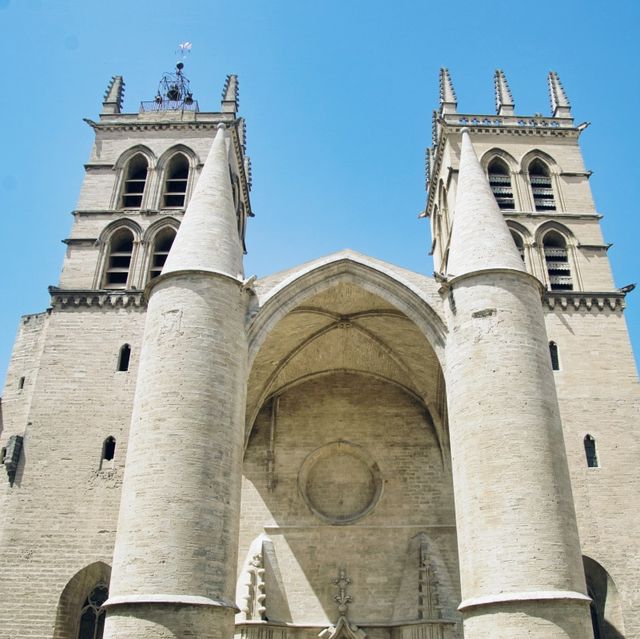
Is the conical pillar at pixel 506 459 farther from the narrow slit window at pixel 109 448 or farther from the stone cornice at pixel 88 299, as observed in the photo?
the stone cornice at pixel 88 299

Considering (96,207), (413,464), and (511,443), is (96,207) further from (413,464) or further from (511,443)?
(511,443)

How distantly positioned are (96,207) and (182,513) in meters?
8.95

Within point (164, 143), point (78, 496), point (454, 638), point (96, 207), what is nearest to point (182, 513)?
point (78, 496)

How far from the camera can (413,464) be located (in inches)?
566

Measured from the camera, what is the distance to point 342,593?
13.1m

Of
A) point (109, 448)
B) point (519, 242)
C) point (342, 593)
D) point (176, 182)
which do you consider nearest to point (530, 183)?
point (519, 242)

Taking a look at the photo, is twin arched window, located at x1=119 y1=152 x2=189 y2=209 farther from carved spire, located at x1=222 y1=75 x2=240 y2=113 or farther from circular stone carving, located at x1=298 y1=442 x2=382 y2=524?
circular stone carving, located at x1=298 y1=442 x2=382 y2=524

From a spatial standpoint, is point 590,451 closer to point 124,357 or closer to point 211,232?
point 211,232

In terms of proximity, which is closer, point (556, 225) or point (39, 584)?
point (39, 584)

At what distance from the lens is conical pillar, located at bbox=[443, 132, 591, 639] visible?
9.30 meters

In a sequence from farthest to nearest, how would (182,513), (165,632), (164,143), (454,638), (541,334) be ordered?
(164,143) < (454,638) < (541,334) < (182,513) < (165,632)

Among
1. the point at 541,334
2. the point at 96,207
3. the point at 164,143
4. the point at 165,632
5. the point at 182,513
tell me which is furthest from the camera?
the point at 164,143

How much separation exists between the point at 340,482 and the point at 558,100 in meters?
11.3

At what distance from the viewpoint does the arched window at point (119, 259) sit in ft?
50.8
